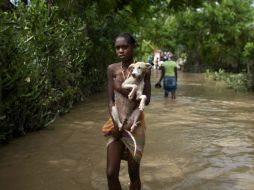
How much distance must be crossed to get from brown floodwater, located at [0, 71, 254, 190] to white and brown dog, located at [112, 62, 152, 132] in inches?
56.7

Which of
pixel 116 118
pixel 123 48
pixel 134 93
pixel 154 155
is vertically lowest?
pixel 154 155

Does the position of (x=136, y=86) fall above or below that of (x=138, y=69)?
below

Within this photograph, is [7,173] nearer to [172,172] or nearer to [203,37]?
[172,172]

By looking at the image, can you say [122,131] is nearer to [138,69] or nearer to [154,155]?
[138,69]

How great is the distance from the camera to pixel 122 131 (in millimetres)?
4566

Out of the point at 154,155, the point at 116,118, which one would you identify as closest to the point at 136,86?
the point at 116,118

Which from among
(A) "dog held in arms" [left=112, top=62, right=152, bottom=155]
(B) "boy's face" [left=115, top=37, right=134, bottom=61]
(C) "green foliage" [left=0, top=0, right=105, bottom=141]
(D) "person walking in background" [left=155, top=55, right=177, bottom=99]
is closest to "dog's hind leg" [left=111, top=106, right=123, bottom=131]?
(A) "dog held in arms" [left=112, top=62, right=152, bottom=155]

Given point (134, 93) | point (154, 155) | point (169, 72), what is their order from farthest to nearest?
point (169, 72) → point (154, 155) → point (134, 93)

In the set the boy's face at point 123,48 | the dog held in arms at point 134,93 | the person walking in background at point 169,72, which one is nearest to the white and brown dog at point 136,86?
the dog held in arms at point 134,93

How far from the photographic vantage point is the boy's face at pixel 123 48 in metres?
4.61

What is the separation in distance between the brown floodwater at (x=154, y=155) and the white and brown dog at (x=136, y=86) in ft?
4.73

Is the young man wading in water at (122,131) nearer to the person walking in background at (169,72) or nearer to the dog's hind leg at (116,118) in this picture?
the dog's hind leg at (116,118)

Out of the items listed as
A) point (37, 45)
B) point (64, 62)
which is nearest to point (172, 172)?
point (37, 45)

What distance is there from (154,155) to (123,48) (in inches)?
127
